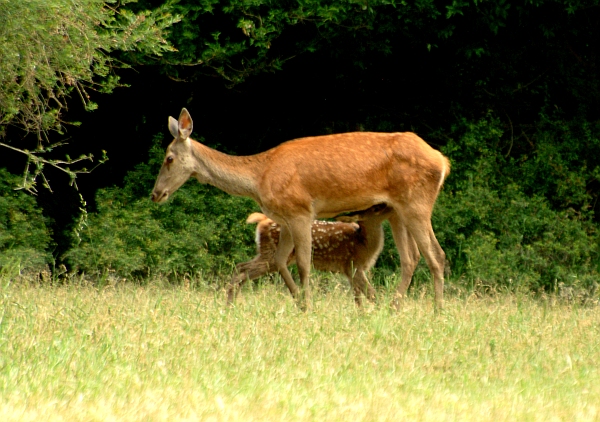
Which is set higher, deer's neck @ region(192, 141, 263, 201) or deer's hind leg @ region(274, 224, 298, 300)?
deer's neck @ region(192, 141, 263, 201)

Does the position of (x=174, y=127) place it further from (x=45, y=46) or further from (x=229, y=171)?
(x=45, y=46)

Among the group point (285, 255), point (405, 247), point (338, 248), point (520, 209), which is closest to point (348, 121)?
point (520, 209)

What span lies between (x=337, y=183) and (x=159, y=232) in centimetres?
385

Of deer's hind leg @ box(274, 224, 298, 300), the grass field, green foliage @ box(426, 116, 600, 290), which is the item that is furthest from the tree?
green foliage @ box(426, 116, 600, 290)

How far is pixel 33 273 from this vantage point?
13406 mm

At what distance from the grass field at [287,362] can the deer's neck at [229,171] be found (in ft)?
5.16

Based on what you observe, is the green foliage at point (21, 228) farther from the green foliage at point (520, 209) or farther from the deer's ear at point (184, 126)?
the green foliage at point (520, 209)

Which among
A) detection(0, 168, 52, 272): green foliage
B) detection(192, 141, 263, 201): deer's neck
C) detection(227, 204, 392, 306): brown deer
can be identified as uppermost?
detection(192, 141, 263, 201): deer's neck

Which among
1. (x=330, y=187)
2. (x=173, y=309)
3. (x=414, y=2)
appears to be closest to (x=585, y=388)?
(x=173, y=309)

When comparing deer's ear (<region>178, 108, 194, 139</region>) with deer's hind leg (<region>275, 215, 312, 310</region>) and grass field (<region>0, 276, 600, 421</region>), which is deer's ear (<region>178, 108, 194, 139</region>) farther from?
grass field (<region>0, 276, 600, 421</region>)

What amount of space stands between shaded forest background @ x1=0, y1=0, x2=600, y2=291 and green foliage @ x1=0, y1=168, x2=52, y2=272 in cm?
3

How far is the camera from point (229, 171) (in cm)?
1111

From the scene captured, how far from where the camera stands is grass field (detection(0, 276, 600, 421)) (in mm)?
5980

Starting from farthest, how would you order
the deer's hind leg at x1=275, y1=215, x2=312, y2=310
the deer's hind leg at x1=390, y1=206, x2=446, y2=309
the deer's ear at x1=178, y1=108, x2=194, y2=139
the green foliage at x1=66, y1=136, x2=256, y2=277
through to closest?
the green foliage at x1=66, y1=136, x2=256, y2=277 < the deer's ear at x1=178, y1=108, x2=194, y2=139 < the deer's hind leg at x1=390, y1=206, x2=446, y2=309 < the deer's hind leg at x1=275, y1=215, x2=312, y2=310
